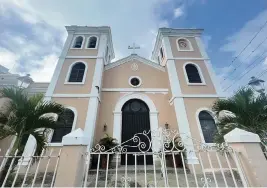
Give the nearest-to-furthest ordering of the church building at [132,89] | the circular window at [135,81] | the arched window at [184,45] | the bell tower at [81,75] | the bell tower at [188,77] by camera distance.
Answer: the bell tower at [188,77] < the church building at [132,89] < the bell tower at [81,75] < the circular window at [135,81] < the arched window at [184,45]

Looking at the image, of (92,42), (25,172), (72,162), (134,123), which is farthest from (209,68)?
(25,172)

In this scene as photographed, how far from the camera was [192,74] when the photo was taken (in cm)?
1018

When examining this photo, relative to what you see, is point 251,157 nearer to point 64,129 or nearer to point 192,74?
point 64,129

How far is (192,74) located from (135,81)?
13.1 ft

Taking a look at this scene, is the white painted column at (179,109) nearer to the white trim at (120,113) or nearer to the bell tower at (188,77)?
the bell tower at (188,77)

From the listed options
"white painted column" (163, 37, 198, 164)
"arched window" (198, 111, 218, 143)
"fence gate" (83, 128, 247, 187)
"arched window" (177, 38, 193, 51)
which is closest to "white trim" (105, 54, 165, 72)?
"white painted column" (163, 37, 198, 164)

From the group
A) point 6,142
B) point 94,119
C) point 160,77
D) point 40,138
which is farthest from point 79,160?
point 160,77

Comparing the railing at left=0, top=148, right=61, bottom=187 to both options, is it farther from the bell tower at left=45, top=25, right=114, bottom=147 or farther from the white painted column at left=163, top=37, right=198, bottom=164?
the white painted column at left=163, top=37, right=198, bottom=164

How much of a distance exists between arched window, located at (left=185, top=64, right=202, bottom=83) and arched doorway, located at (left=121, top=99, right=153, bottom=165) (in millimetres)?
3642

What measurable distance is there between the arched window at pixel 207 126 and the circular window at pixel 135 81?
4468 mm

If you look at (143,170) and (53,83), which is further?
(53,83)

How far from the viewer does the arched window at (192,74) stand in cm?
991

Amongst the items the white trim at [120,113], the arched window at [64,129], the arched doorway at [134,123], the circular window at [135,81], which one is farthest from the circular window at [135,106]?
the arched window at [64,129]

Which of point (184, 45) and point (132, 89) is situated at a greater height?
point (184, 45)
